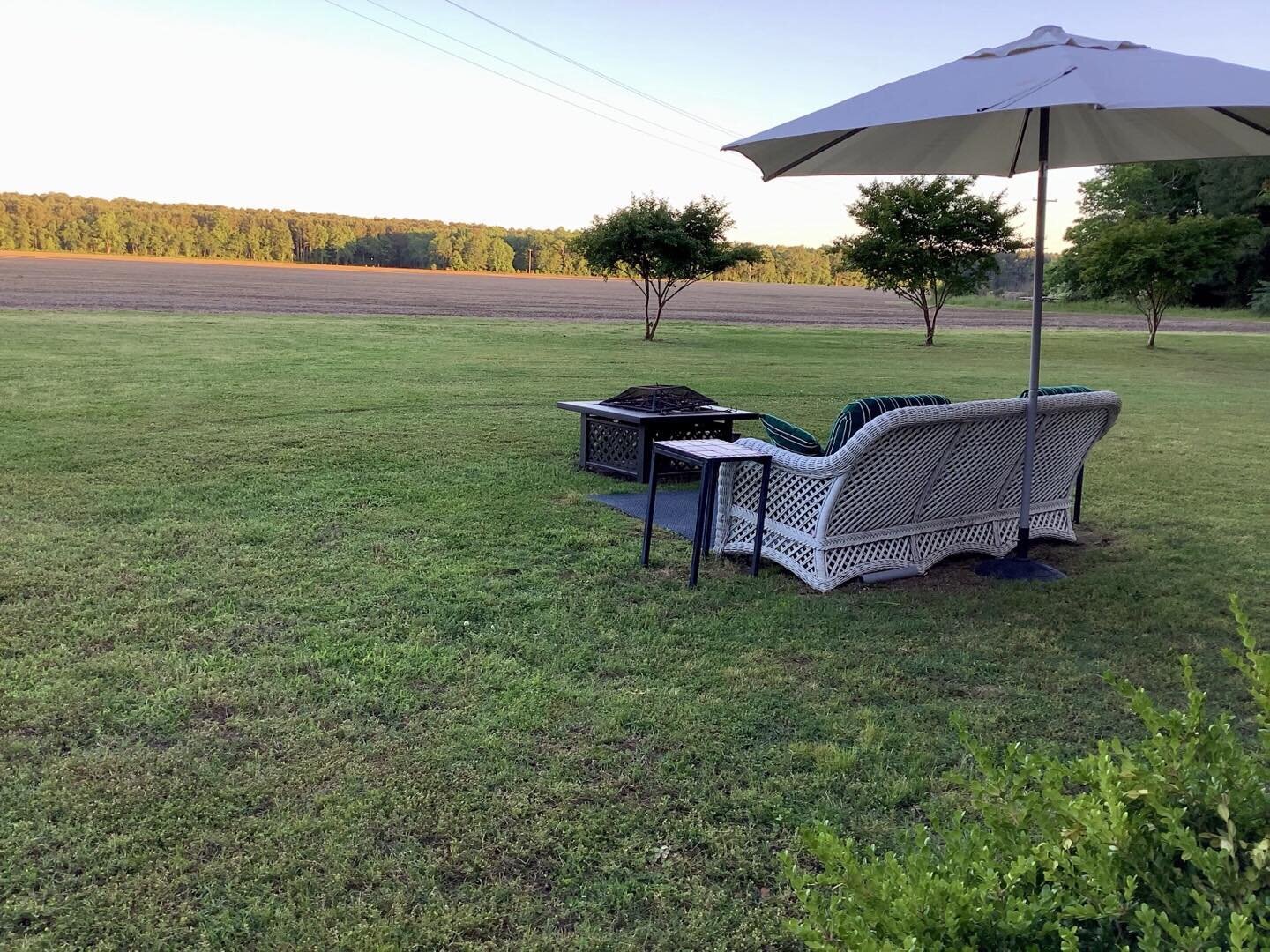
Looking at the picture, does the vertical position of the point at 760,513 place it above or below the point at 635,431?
below

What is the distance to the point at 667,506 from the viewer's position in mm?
7012

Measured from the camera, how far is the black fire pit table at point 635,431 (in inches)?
299

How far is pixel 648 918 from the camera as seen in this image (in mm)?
2395

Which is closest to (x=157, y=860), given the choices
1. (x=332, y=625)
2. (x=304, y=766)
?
(x=304, y=766)

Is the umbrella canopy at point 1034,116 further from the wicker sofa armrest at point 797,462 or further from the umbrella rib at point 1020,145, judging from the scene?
the wicker sofa armrest at point 797,462

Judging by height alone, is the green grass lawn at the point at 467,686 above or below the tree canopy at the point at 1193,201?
below

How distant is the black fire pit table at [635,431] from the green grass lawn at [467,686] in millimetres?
467

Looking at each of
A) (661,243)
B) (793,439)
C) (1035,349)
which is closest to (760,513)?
(793,439)

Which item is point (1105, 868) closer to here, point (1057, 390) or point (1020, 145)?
point (1057, 390)

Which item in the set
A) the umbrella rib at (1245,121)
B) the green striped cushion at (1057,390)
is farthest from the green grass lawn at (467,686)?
the umbrella rib at (1245,121)

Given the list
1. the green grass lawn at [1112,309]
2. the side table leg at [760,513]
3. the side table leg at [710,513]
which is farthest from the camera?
the green grass lawn at [1112,309]

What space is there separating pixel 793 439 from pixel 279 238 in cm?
12974

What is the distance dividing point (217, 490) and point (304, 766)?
14.0 feet

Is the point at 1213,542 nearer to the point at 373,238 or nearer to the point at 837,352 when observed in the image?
the point at 837,352
